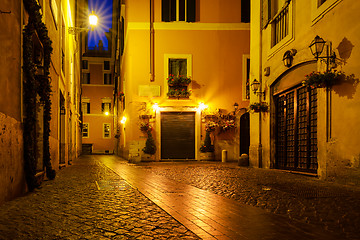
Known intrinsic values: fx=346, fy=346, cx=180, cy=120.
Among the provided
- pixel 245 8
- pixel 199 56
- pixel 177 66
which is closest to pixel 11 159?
pixel 177 66

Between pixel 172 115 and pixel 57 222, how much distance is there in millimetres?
14838

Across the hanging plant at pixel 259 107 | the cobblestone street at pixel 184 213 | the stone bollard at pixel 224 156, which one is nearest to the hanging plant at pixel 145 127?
the stone bollard at pixel 224 156

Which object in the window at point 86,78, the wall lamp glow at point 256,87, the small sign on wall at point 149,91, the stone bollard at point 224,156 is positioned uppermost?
the window at point 86,78

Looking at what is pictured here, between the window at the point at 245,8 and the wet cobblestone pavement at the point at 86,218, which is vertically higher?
the window at the point at 245,8

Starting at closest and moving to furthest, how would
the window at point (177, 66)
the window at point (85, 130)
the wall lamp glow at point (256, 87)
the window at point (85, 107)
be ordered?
the wall lamp glow at point (256, 87)
the window at point (177, 66)
the window at point (85, 130)
the window at point (85, 107)

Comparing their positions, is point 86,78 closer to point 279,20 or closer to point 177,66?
point 177,66

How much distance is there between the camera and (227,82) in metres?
18.8

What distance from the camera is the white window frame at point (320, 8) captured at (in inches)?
310

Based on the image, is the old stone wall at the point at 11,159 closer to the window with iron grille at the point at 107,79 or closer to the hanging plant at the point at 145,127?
the hanging plant at the point at 145,127

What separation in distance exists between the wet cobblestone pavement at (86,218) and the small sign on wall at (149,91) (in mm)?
12588

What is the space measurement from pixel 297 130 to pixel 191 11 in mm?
11102

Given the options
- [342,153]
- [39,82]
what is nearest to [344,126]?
[342,153]

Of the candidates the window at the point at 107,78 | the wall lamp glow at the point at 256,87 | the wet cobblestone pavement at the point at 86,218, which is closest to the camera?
the wet cobblestone pavement at the point at 86,218

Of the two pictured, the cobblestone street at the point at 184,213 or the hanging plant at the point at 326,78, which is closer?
A: the cobblestone street at the point at 184,213
